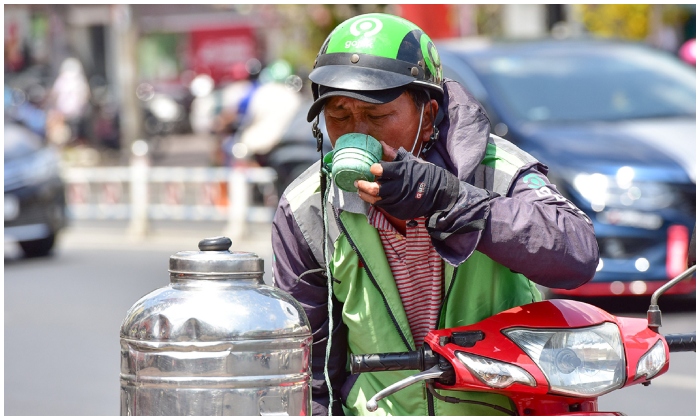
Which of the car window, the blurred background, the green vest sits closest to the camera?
the green vest

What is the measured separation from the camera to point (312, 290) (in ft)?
9.11

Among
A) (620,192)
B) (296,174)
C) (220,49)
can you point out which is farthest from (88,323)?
(220,49)

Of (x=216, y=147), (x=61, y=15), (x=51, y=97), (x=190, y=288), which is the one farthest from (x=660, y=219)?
(x=61, y=15)

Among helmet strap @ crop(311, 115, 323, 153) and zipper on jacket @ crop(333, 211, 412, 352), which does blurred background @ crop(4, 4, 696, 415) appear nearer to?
zipper on jacket @ crop(333, 211, 412, 352)

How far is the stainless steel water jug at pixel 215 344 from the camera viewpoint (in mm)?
2148

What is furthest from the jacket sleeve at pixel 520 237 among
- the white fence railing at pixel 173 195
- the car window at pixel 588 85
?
the white fence railing at pixel 173 195

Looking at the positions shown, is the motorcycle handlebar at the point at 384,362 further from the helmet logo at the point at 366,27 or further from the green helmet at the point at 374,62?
the helmet logo at the point at 366,27

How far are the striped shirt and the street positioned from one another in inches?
84.5

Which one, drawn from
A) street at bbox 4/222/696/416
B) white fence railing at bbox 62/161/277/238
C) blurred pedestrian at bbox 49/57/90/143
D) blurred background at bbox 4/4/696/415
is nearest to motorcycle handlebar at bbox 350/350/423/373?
street at bbox 4/222/696/416

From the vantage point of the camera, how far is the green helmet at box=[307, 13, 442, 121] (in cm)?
246

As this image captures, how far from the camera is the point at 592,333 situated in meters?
2.28

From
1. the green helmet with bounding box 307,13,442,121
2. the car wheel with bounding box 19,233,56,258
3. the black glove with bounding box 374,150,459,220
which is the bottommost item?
the car wheel with bounding box 19,233,56,258

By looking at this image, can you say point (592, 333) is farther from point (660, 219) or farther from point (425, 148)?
point (660, 219)

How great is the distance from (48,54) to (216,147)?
21000 mm
